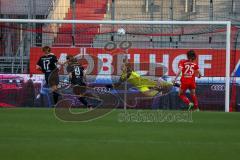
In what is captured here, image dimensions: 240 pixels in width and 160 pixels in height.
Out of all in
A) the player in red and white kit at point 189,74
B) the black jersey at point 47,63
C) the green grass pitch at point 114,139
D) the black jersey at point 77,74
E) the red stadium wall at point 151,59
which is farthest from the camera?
the red stadium wall at point 151,59

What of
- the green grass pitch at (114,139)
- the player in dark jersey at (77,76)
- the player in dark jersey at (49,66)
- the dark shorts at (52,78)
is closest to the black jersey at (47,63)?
the player in dark jersey at (49,66)

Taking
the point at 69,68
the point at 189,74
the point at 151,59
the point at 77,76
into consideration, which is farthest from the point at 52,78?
the point at 189,74

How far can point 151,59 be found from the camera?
18.5 meters

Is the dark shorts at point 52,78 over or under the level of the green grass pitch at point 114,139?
over

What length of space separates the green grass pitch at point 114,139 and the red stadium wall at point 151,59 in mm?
5699

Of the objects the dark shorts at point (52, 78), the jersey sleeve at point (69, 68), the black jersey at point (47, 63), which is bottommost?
the dark shorts at point (52, 78)

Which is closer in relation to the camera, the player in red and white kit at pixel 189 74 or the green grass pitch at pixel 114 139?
the green grass pitch at pixel 114 139

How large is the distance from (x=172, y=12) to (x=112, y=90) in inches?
314

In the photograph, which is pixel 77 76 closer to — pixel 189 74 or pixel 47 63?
pixel 47 63

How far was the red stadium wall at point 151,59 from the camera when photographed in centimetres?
1817

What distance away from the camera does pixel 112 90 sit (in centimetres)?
1762

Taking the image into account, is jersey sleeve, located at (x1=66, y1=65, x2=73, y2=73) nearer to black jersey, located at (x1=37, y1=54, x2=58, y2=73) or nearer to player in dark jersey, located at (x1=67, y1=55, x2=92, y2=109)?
player in dark jersey, located at (x1=67, y1=55, x2=92, y2=109)

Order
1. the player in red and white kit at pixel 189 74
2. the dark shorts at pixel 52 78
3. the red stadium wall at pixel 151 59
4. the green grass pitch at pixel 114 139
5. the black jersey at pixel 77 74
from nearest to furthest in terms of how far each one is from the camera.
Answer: the green grass pitch at pixel 114 139, the player in red and white kit at pixel 189 74, the black jersey at pixel 77 74, the dark shorts at pixel 52 78, the red stadium wall at pixel 151 59

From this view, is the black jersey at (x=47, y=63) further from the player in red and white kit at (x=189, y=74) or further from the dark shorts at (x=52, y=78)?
the player in red and white kit at (x=189, y=74)
